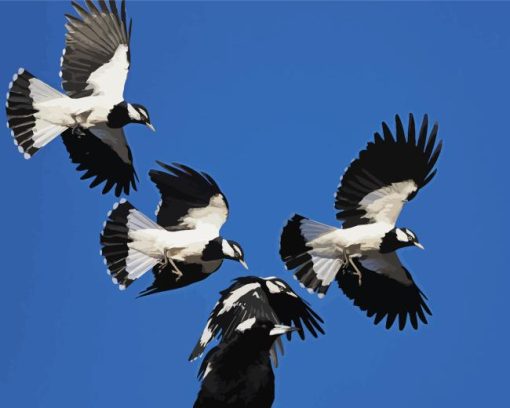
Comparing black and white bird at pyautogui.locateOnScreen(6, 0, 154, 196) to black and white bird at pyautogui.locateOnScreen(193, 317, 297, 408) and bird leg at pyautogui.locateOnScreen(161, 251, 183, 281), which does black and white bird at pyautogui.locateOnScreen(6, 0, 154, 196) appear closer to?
bird leg at pyautogui.locateOnScreen(161, 251, 183, 281)

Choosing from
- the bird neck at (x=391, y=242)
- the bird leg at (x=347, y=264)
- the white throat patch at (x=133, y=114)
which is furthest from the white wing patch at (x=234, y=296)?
the white throat patch at (x=133, y=114)

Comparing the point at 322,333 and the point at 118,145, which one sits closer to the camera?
the point at 322,333

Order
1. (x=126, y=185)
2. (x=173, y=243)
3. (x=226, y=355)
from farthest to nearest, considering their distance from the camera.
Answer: (x=126, y=185), (x=173, y=243), (x=226, y=355)

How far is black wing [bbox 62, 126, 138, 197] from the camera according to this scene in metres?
15.1

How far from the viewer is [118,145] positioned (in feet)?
49.9

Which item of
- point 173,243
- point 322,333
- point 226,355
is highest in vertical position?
point 173,243

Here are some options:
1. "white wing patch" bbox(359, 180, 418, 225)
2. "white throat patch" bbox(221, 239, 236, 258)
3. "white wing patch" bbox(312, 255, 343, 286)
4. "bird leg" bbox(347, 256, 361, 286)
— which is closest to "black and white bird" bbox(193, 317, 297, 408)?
"white throat patch" bbox(221, 239, 236, 258)

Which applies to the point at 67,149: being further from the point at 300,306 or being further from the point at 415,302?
the point at 415,302

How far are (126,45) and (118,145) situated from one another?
43.8 inches

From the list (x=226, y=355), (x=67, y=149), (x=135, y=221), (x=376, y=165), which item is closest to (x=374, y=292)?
(x=376, y=165)

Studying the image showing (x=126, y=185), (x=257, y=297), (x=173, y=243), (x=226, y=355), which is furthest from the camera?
(x=126, y=185)

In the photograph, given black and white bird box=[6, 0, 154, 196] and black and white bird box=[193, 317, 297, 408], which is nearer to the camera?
black and white bird box=[193, 317, 297, 408]

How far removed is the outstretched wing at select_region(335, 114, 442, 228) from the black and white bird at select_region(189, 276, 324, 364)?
1.08 m

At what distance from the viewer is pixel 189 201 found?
14586 mm
